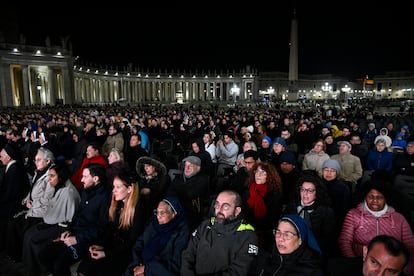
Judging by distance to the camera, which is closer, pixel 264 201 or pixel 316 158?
pixel 264 201

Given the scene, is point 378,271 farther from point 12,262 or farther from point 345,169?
point 12,262

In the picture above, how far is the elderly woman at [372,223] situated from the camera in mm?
3736

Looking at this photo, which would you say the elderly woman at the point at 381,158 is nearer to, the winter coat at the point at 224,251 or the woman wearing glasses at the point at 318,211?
the woman wearing glasses at the point at 318,211

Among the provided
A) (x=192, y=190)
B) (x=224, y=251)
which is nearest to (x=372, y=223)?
(x=224, y=251)

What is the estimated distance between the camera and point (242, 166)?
6195 millimetres

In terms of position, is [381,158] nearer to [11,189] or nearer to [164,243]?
[164,243]

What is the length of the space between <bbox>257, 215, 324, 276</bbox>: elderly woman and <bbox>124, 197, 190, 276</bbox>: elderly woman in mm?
1194

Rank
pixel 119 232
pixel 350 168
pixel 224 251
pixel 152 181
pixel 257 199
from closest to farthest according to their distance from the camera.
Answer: pixel 224 251 < pixel 119 232 < pixel 257 199 < pixel 152 181 < pixel 350 168

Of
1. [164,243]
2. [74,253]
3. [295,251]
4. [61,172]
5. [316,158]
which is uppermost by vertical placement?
[61,172]

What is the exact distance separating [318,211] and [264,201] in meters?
0.98

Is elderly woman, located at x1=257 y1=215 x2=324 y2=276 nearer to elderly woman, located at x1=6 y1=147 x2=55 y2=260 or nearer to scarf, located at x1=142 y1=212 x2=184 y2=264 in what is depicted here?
scarf, located at x1=142 y1=212 x2=184 y2=264

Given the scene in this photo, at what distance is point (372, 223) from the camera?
385cm

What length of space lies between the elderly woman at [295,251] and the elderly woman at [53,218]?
3312 millimetres

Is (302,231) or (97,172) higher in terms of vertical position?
(97,172)
